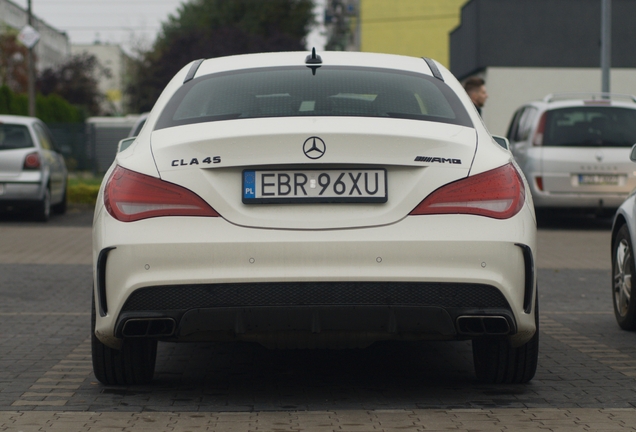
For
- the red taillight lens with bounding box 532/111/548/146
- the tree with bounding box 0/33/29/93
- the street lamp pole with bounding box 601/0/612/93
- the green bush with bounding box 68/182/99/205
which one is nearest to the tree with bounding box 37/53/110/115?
the tree with bounding box 0/33/29/93

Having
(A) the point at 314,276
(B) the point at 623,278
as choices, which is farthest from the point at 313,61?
(B) the point at 623,278

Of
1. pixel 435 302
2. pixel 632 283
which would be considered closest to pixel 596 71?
pixel 632 283

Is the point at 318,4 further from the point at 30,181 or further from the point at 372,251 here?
the point at 372,251

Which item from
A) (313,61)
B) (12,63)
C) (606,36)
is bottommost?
(313,61)

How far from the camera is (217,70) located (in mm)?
5582

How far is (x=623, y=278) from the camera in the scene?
7.22m

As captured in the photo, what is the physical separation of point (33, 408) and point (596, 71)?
30.6 m

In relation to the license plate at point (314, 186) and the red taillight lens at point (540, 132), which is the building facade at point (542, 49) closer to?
the red taillight lens at point (540, 132)

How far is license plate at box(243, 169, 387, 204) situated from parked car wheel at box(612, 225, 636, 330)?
2840 millimetres

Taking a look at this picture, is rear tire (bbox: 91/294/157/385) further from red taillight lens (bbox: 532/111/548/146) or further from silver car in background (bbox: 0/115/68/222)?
silver car in background (bbox: 0/115/68/222)

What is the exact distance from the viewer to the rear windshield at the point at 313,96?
5027mm

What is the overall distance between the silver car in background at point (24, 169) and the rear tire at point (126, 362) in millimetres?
12122

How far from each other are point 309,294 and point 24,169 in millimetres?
13284

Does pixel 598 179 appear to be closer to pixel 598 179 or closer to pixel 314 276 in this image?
pixel 598 179
